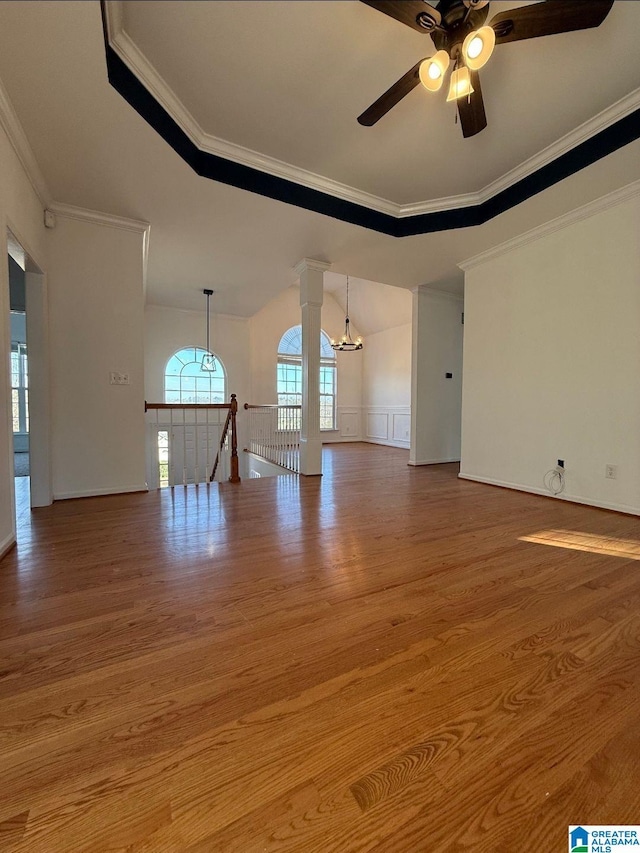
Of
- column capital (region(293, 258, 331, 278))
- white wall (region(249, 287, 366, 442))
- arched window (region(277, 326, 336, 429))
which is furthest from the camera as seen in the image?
arched window (region(277, 326, 336, 429))

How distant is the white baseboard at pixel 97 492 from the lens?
3438 millimetres

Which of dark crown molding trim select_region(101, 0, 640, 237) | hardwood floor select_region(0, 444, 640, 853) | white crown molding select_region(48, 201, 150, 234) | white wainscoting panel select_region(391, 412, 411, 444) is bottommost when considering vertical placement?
hardwood floor select_region(0, 444, 640, 853)

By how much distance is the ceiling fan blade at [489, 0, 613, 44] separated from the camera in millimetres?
1622

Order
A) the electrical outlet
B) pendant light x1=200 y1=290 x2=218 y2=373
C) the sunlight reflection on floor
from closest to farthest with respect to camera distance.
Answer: the sunlight reflection on floor → the electrical outlet → pendant light x1=200 y1=290 x2=218 y2=373

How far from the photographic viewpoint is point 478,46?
1.75 metres

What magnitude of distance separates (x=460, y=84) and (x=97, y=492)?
4.34m

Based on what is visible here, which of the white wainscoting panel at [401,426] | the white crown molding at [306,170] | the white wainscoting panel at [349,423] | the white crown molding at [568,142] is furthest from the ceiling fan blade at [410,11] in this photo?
the white wainscoting panel at [349,423]

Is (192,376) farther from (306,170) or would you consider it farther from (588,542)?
(588,542)

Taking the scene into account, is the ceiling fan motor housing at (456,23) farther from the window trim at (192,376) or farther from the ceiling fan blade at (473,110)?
the window trim at (192,376)

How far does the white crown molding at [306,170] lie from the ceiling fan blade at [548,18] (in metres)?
1.06

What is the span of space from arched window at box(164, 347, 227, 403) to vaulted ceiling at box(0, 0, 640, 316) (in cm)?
355

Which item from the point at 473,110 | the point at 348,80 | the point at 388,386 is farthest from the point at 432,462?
the point at 348,80

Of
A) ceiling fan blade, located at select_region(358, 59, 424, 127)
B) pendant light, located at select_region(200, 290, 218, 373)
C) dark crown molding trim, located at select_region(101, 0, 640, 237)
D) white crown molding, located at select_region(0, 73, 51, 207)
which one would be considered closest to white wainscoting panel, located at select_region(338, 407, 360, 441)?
pendant light, located at select_region(200, 290, 218, 373)

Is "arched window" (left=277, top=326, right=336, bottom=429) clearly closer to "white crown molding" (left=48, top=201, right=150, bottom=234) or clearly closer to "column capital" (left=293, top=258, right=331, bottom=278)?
"column capital" (left=293, top=258, right=331, bottom=278)
